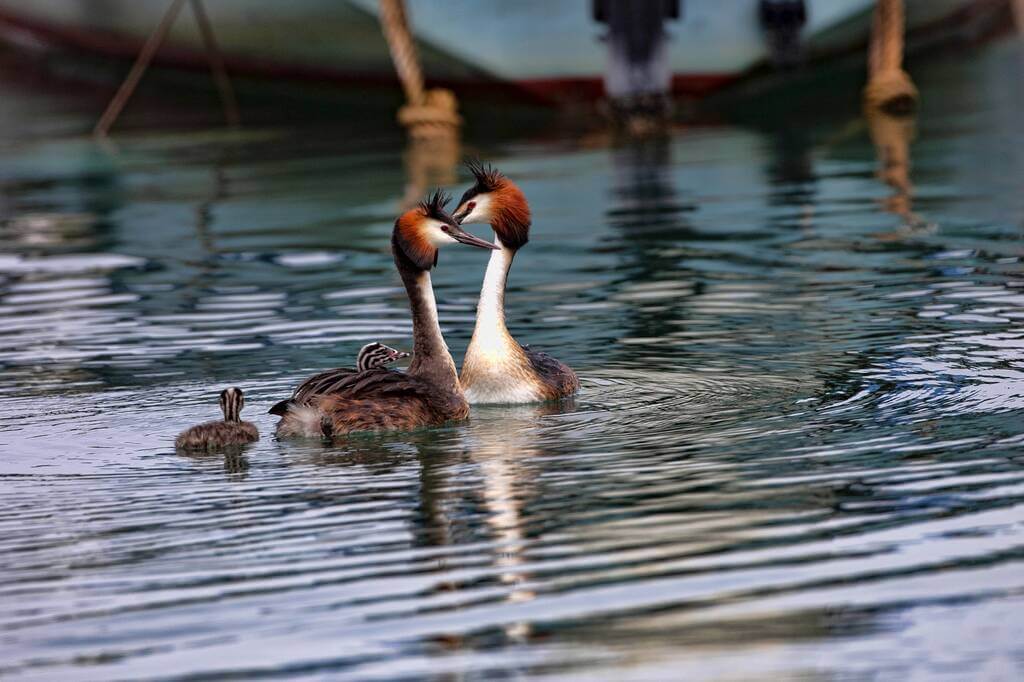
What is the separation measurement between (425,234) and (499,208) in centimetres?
63

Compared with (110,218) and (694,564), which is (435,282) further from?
(694,564)

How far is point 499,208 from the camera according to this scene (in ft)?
32.6

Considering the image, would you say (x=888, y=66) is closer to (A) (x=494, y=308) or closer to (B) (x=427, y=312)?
(A) (x=494, y=308)

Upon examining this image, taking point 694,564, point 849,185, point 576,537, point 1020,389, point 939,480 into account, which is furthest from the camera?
point 849,185

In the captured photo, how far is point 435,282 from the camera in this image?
13969mm

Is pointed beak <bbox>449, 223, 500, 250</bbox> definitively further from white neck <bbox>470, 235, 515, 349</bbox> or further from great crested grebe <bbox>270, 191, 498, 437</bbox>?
white neck <bbox>470, 235, 515, 349</bbox>

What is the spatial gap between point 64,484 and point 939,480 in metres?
3.35

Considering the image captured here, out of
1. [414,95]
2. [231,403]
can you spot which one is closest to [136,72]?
[414,95]

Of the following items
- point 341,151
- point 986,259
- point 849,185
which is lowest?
point 986,259

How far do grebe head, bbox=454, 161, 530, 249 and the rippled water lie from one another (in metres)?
0.83

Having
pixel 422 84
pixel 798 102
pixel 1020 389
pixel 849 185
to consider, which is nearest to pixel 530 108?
pixel 422 84

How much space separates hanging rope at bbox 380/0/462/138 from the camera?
1067 inches

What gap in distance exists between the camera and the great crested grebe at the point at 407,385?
861cm

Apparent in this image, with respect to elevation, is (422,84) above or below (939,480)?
above
